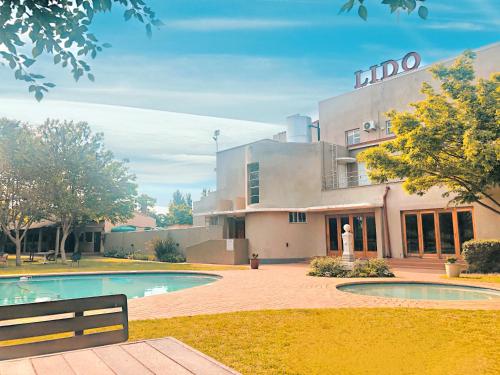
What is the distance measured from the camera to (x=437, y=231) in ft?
68.3

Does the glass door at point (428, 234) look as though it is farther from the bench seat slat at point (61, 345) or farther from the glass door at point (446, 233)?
the bench seat slat at point (61, 345)

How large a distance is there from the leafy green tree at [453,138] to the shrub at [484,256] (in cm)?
181

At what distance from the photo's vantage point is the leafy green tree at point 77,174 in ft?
88.4

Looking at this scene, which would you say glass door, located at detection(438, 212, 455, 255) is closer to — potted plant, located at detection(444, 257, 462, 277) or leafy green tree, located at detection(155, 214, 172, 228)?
potted plant, located at detection(444, 257, 462, 277)

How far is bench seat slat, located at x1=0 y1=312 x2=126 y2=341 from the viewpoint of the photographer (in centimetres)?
396

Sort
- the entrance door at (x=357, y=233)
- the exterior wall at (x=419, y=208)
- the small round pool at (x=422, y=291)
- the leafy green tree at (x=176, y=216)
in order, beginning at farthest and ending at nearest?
the leafy green tree at (x=176, y=216), the entrance door at (x=357, y=233), the exterior wall at (x=419, y=208), the small round pool at (x=422, y=291)

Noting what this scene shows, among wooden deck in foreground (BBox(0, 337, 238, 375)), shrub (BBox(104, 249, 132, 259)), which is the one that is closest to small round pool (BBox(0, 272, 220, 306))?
wooden deck in foreground (BBox(0, 337, 238, 375))

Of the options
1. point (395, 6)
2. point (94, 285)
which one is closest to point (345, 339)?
point (395, 6)

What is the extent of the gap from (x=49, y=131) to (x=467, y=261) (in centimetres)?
2608

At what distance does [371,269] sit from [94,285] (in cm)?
1221

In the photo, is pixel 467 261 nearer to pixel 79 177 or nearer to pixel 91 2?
pixel 91 2

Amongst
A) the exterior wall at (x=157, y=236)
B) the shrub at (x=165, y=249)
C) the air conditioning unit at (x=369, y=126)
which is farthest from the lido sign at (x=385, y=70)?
the shrub at (x=165, y=249)

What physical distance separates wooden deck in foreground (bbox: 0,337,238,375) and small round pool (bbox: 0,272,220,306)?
11.4m

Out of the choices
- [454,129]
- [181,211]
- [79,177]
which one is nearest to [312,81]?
[454,129]
